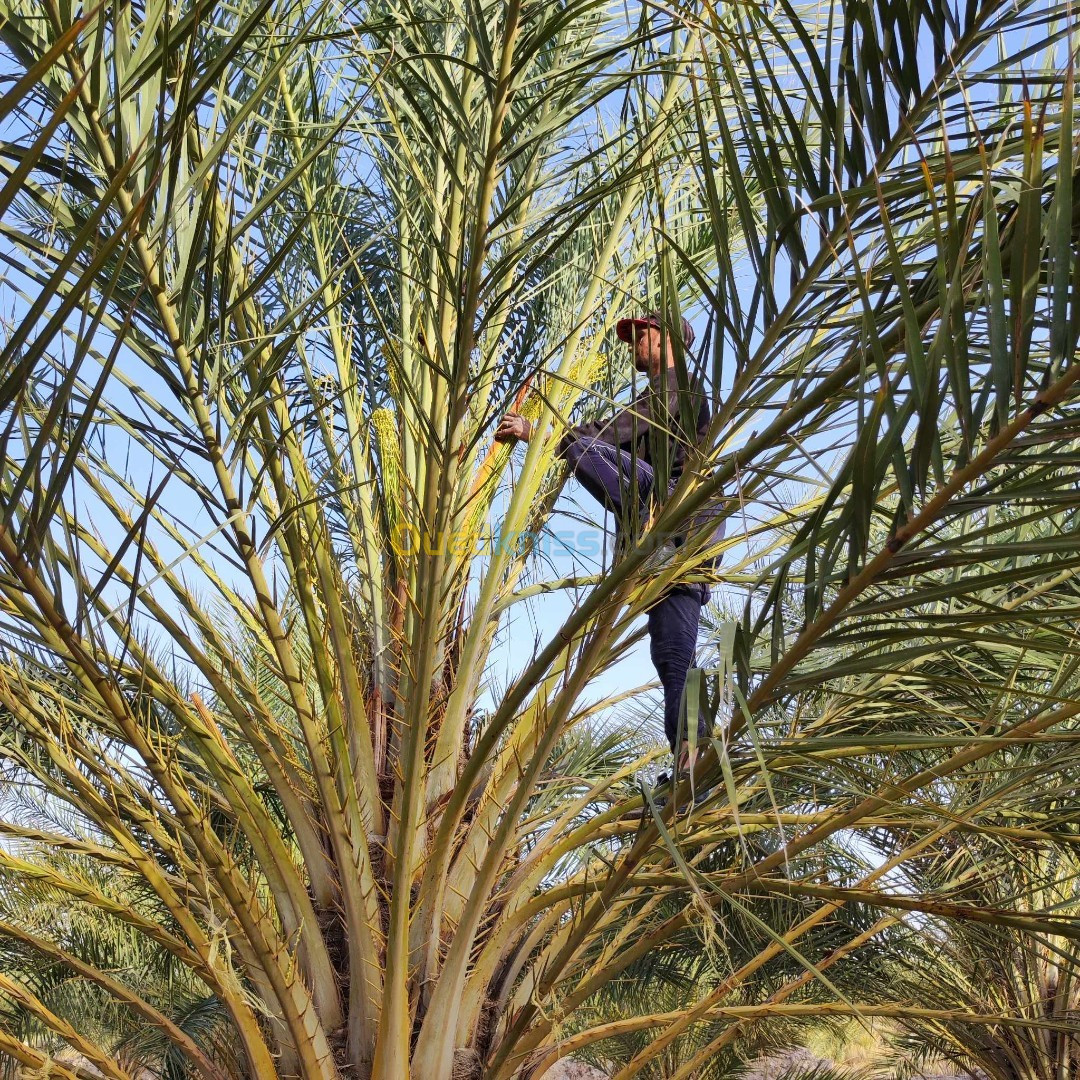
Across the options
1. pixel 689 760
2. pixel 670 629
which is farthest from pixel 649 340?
pixel 670 629

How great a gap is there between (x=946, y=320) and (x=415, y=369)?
2.60 m

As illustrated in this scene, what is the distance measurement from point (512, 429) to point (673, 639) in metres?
0.70

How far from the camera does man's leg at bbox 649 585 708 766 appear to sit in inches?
119

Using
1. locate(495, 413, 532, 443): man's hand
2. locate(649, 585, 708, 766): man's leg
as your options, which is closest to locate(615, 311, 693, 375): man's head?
locate(495, 413, 532, 443): man's hand

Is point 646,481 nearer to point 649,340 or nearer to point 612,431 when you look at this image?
point 612,431

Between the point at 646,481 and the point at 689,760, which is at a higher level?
the point at 646,481

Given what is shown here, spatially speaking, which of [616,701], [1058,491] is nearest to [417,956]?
[616,701]

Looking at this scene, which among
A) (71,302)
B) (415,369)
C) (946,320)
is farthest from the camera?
(415,369)

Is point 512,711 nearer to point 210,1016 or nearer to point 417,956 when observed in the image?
point 417,956

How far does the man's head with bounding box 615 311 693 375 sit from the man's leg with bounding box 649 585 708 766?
63 centimetres

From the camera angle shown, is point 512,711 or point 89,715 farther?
point 89,715

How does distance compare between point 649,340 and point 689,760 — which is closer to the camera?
point 689,760

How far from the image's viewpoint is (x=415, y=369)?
3.81 meters

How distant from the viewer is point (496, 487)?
312 centimetres
